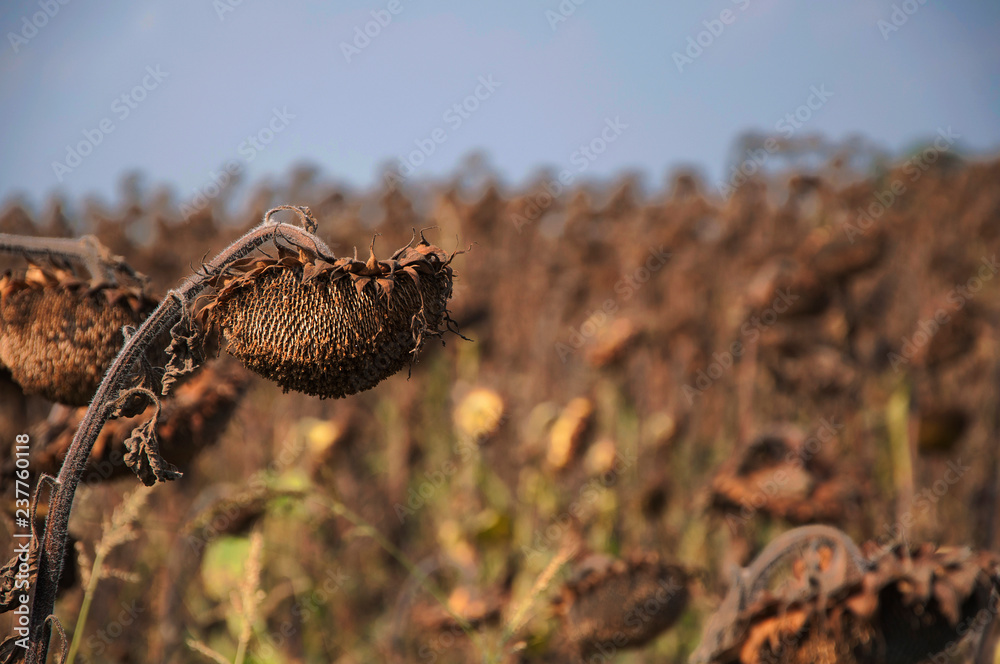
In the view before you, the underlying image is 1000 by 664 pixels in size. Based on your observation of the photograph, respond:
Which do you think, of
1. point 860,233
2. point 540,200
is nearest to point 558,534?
point 860,233

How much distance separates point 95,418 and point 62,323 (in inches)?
13.7

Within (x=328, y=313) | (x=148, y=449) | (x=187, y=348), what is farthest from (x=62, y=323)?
(x=328, y=313)

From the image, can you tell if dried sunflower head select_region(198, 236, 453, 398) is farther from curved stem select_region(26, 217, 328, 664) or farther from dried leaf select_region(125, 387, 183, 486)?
dried leaf select_region(125, 387, 183, 486)

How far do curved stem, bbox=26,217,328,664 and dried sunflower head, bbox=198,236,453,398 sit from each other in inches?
1.5

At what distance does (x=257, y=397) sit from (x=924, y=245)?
278 inches

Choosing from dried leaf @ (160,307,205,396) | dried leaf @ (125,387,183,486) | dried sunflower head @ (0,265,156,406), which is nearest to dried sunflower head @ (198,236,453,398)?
dried leaf @ (160,307,205,396)

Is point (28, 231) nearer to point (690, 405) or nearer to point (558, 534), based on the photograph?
point (558, 534)

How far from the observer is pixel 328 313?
50.7 inches

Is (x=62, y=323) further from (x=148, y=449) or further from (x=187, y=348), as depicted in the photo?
(x=148, y=449)

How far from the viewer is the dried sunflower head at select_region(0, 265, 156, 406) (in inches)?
60.3

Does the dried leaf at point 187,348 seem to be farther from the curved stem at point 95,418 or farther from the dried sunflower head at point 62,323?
the dried sunflower head at point 62,323

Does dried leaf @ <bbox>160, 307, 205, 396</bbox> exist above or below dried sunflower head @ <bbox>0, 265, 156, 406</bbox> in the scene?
below

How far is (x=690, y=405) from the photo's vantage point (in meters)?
6.77

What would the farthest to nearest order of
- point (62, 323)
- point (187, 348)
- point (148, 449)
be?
point (62, 323) < point (187, 348) < point (148, 449)
